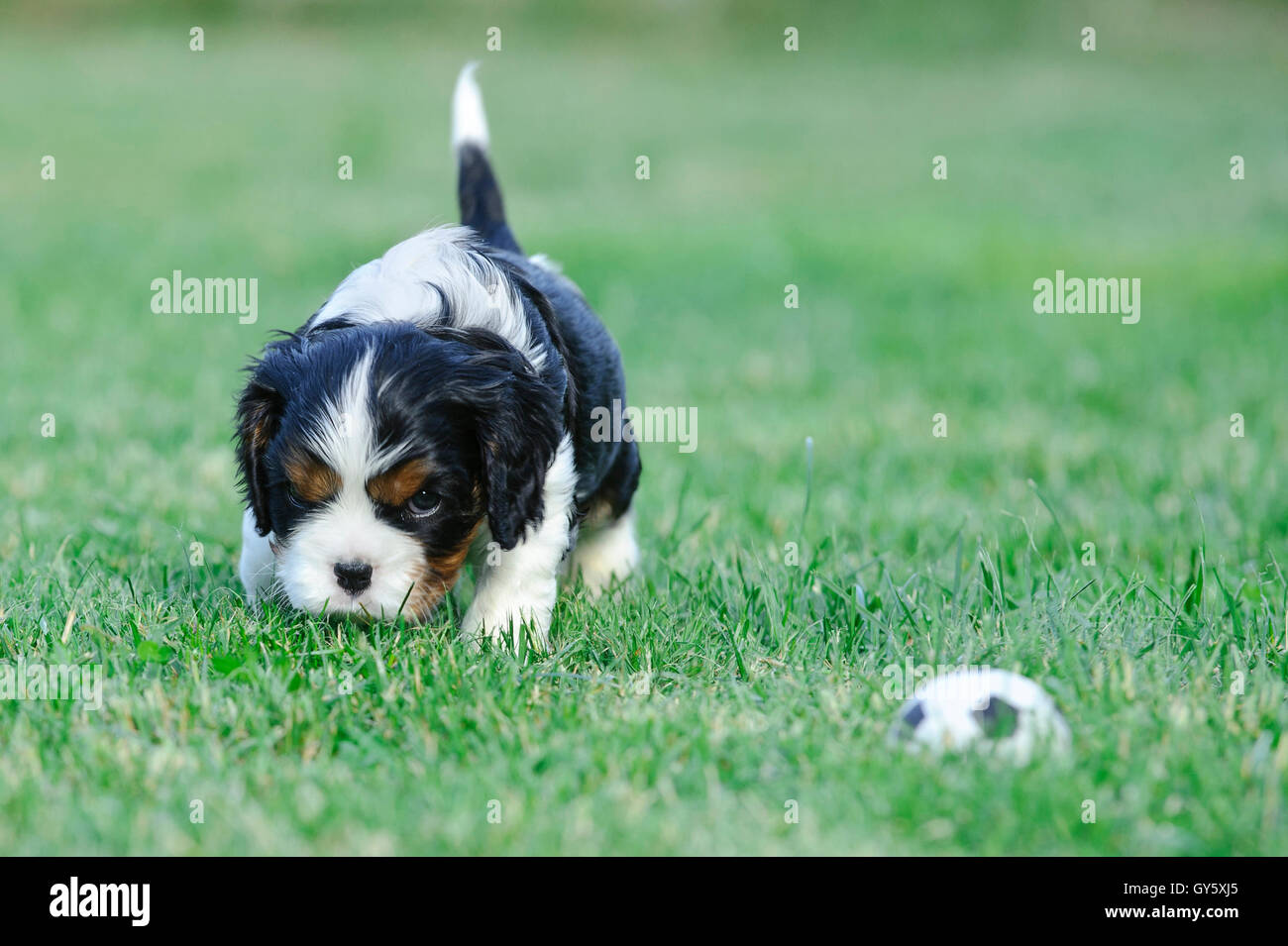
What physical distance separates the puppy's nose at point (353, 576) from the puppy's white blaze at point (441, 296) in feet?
2.40

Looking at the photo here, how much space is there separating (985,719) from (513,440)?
1.35 meters

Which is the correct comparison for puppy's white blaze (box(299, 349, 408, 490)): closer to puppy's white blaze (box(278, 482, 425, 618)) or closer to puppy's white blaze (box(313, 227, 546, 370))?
puppy's white blaze (box(278, 482, 425, 618))

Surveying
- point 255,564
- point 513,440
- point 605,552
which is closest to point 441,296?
point 513,440

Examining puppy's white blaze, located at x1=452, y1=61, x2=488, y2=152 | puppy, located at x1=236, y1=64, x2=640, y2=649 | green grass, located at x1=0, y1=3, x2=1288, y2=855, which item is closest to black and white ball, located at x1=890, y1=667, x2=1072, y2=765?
green grass, located at x1=0, y1=3, x2=1288, y2=855

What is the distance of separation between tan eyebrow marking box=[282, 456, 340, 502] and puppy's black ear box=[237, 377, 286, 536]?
211 mm

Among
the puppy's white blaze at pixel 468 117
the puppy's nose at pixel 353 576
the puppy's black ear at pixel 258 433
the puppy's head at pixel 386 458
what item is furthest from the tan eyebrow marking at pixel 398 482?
the puppy's white blaze at pixel 468 117

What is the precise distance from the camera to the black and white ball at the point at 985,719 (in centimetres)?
283

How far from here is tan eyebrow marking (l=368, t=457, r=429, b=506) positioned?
3.26 meters

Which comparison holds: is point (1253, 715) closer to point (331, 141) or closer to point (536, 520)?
point (536, 520)

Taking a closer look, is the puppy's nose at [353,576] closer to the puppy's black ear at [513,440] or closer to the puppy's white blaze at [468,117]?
the puppy's black ear at [513,440]

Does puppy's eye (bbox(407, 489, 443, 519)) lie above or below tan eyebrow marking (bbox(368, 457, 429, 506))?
below

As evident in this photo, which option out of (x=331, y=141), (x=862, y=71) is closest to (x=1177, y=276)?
(x=331, y=141)

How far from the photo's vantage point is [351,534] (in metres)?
3.27

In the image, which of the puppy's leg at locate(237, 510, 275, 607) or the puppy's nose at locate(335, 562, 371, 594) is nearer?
the puppy's nose at locate(335, 562, 371, 594)
